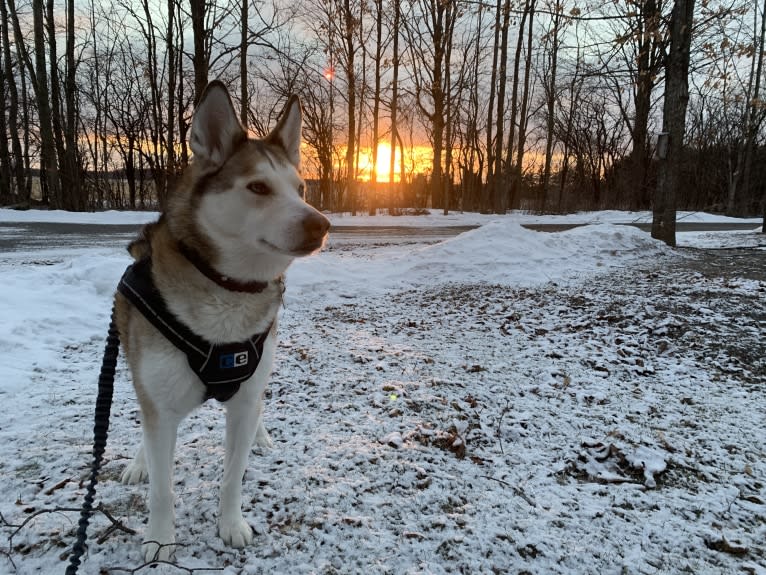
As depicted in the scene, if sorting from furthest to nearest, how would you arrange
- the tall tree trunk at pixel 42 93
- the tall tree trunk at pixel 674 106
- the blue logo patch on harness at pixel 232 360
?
the tall tree trunk at pixel 42 93 < the tall tree trunk at pixel 674 106 < the blue logo patch on harness at pixel 232 360

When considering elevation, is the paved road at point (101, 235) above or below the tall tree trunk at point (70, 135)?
below

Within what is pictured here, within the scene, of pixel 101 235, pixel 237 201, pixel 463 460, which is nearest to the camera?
pixel 237 201

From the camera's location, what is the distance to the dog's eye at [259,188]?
2.00 meters

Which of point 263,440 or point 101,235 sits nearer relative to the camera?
point 263,440

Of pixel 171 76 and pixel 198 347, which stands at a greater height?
pixel 171 76

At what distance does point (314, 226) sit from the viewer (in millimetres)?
1897

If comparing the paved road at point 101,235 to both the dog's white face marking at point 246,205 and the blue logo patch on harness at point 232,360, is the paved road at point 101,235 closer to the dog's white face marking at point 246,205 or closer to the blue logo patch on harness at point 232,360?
the dog's white face marking at point 246,205

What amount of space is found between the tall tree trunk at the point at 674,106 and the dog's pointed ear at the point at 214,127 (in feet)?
34.9

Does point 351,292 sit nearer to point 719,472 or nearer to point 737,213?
point 719,472

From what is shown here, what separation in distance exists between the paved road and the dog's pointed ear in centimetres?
946

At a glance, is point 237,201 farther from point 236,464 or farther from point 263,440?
point 263,440

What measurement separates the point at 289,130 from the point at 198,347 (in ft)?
4.18

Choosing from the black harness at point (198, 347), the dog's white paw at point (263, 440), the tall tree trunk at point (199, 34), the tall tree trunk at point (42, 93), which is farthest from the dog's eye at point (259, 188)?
the tall tree trunk at point (42, 93)

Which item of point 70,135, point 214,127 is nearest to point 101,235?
point 214,127
